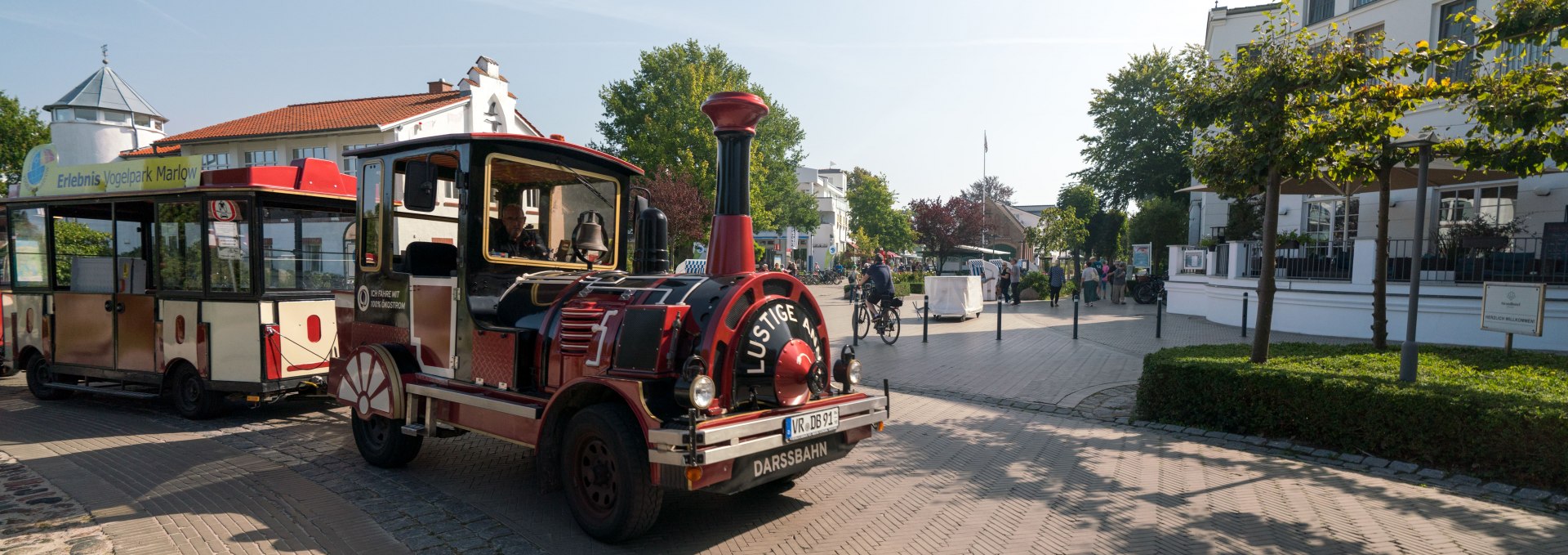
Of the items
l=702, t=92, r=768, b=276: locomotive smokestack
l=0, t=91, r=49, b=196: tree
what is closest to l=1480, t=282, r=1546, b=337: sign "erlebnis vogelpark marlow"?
l=702, t=92, r=768, b=276: locomotive smokestack

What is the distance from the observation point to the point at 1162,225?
31047mm

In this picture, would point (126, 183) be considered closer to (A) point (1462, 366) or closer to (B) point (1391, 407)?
(B) point (1391, 407)

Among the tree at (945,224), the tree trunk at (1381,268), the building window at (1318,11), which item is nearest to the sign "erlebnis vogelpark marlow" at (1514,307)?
the tree trunk at (1381,268)

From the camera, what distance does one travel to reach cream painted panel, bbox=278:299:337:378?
23.4 feet

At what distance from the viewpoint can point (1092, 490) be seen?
199 inches

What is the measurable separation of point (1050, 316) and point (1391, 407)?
1340cm

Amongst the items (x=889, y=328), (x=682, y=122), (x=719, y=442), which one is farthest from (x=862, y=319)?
(x=682, y=122)

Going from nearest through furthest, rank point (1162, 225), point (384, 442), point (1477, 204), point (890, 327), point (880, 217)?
point (384, 442) < point (890, 327) < point (1477, 204) < point (1162, 225) < point (880, 217)

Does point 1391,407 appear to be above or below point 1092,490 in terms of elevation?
above

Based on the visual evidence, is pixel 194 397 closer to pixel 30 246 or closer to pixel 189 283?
pixel 189 283

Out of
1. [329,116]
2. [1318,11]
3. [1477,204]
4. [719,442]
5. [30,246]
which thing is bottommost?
[719,442]

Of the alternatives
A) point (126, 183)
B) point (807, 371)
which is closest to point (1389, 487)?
point (807, 371)

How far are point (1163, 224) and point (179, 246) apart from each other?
32.0 meters

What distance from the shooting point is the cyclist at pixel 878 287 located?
13.4 m
